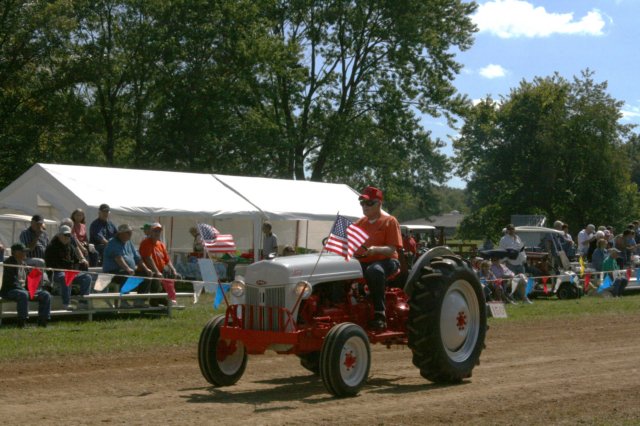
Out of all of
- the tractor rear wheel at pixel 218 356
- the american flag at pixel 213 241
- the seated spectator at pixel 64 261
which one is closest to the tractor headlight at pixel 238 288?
the tractor rear wheel at pixel 218 356

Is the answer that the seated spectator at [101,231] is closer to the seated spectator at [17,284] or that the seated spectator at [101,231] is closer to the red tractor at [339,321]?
the seated spectator at [17,284]

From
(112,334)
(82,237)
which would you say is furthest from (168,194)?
(112,334)

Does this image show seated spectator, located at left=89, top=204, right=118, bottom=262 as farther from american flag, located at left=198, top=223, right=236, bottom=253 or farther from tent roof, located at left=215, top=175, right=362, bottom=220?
tent roof, located at left=215, top=175, right=362, bottom=220

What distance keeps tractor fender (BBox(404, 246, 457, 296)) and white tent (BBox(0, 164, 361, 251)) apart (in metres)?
11.0

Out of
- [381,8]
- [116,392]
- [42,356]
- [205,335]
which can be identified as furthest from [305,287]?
[381,8]

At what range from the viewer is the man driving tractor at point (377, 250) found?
353 inches

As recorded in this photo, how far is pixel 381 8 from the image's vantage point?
4244 cm

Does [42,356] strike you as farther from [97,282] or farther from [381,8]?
[381,8]

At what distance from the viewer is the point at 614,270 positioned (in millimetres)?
24109

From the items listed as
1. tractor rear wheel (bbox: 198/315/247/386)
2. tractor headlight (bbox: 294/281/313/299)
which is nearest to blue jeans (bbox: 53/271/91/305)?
tractor rear wheel (bbox: 198/315/247/386)

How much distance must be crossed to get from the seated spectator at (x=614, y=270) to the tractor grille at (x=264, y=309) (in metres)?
17.3

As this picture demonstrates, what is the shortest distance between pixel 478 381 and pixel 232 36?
31.9 meters

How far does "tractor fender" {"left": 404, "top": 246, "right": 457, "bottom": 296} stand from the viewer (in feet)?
30.3

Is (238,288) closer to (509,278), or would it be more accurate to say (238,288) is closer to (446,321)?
(446,321)
